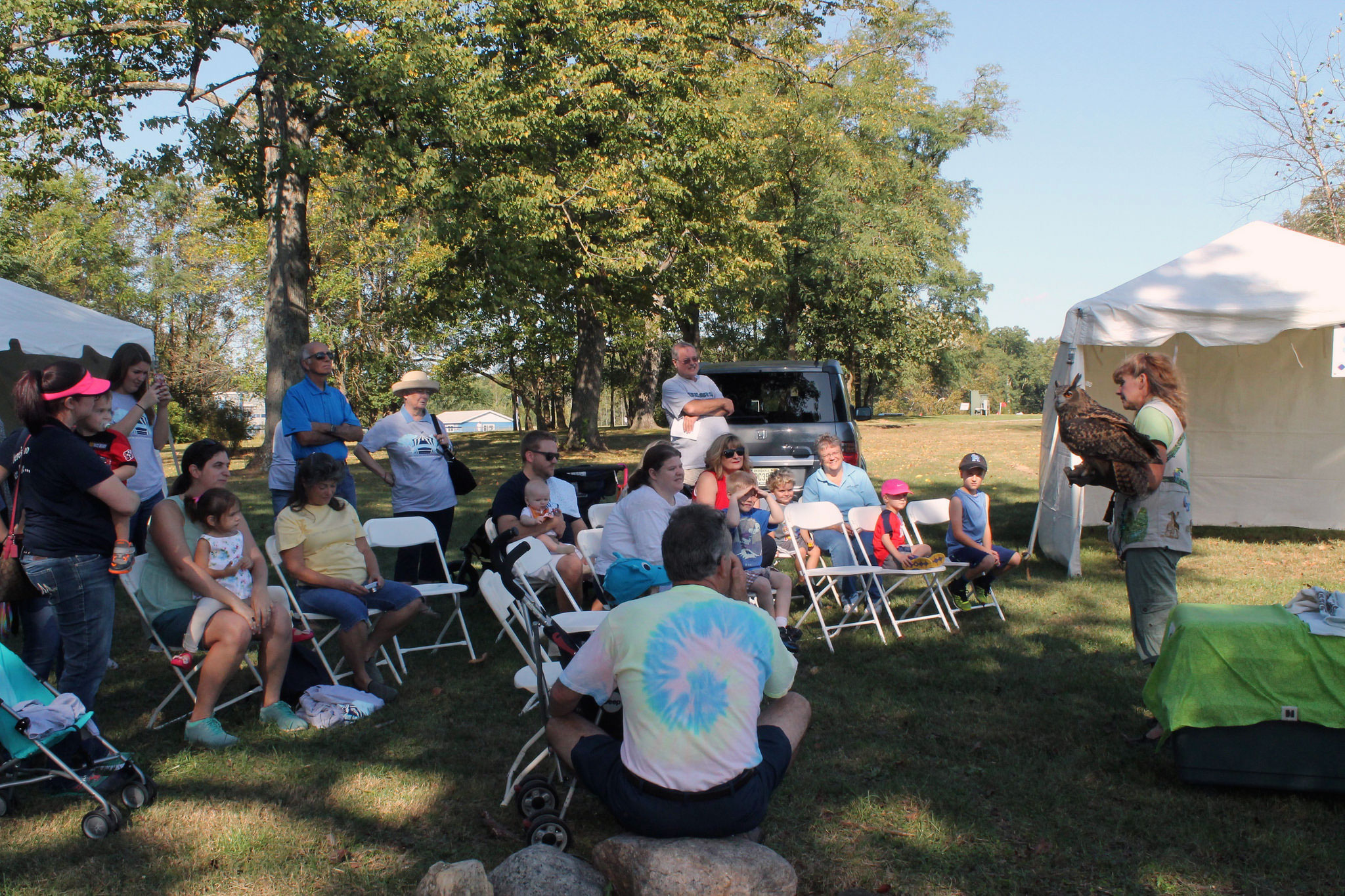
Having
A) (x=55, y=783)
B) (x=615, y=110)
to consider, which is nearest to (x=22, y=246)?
(x=615, y=110)

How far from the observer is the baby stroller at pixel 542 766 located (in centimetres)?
315

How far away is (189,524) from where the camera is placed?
176 inches

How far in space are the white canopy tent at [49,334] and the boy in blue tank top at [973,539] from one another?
6.31 metres

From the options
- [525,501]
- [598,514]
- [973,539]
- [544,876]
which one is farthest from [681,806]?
[973,539]

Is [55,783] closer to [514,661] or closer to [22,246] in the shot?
[514,661]

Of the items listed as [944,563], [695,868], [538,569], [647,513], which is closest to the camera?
[695,868]

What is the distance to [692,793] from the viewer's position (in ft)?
8.79

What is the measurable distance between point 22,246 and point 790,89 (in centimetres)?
2715

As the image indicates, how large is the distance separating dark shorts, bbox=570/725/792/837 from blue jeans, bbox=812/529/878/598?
3595 millimetres

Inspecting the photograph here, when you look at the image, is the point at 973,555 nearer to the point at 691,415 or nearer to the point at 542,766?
the point at 691,415

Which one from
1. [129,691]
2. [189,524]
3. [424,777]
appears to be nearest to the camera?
[424,777]

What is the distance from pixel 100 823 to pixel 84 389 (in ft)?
5.16

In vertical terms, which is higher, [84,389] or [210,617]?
[84,389]

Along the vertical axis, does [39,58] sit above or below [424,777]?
above
